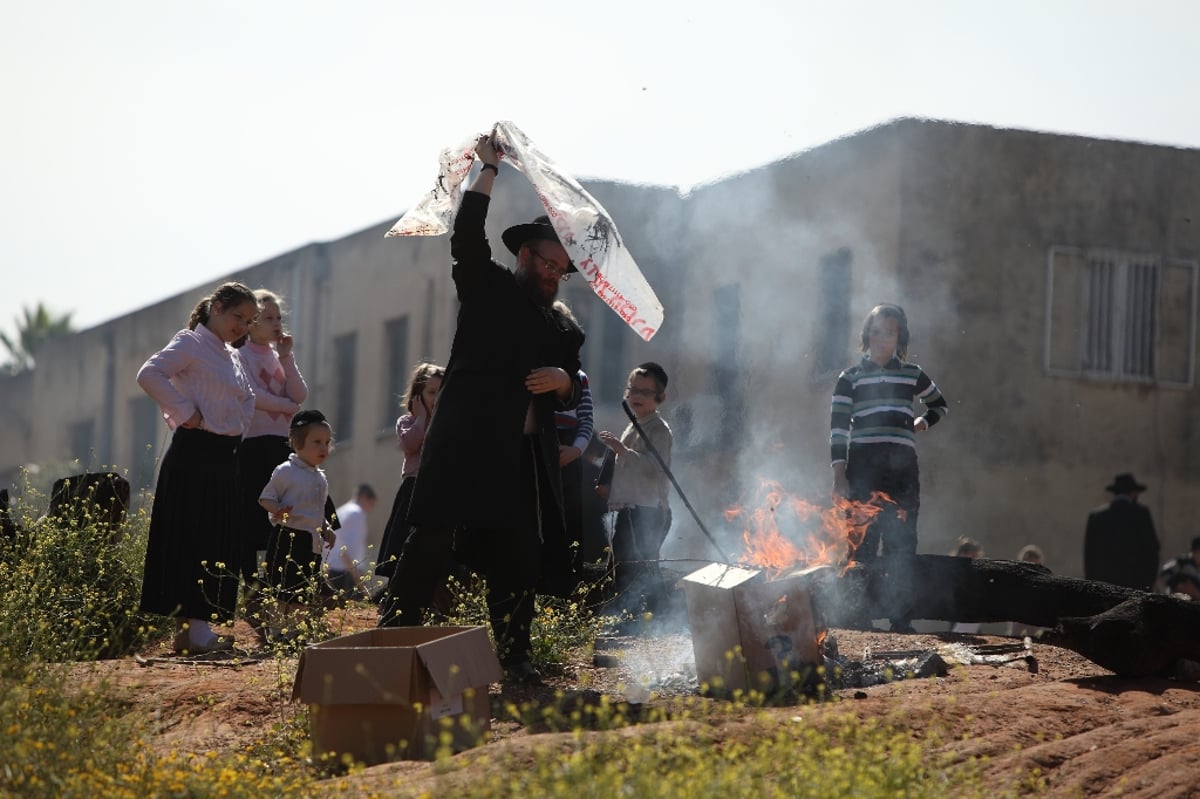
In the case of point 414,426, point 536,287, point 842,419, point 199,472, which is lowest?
point 199,472

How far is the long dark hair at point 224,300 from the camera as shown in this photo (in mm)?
8977

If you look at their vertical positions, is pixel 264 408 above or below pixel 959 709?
above

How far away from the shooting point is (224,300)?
8.98 metres

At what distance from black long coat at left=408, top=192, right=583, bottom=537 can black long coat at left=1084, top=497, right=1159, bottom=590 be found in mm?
9946

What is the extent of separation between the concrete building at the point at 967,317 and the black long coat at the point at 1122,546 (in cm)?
270

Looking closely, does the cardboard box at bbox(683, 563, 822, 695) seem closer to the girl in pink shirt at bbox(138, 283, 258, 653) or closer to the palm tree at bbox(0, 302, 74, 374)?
the girl in pink shirt at bbox(138, 283, 258, 653)

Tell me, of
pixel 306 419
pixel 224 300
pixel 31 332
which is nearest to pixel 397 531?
pixel 306 419

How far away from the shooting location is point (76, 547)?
31.6ft

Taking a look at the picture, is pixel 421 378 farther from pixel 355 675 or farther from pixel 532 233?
pixel 355 675

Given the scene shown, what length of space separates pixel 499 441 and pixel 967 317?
43.2 ft

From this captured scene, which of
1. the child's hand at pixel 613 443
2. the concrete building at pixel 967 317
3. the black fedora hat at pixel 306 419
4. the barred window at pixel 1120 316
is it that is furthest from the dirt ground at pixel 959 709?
the barred window at pixel 1120 316

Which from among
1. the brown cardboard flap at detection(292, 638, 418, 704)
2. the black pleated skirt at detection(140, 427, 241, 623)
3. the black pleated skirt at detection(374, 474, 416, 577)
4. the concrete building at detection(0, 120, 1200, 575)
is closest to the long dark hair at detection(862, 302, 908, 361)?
the black pleated skirt at detection(374, 474, 416, 577)

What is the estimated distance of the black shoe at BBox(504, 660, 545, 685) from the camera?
7492 millimetres

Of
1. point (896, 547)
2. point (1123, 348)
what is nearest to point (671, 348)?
point (1123, 348)
